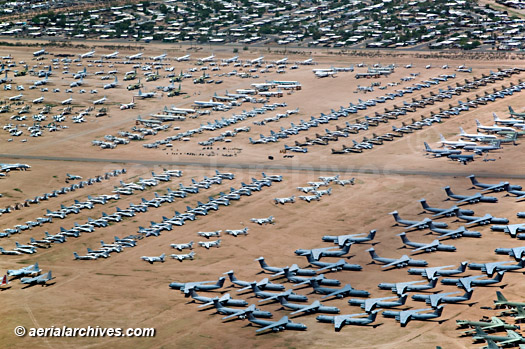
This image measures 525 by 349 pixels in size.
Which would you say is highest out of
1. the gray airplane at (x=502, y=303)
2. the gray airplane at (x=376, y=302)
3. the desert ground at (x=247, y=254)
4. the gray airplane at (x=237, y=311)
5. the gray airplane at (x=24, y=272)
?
the gray airplane at (x=502, y=303)

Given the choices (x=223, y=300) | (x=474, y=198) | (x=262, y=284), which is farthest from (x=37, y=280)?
(x=474, y=198)

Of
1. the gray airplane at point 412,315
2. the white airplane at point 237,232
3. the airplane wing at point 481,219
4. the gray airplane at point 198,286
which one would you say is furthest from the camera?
the white airplane at point 237,232

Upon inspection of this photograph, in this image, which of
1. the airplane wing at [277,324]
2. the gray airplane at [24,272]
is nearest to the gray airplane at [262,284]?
the airplane wing at [277,324]

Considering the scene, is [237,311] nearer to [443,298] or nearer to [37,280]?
[443,298]

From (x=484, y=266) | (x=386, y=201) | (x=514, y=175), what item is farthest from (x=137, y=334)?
(x=514, y=175)

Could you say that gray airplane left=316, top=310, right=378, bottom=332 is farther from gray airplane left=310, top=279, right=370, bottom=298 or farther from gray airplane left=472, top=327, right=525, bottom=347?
gray airplane left=472, top=327, right=525, bottom=347

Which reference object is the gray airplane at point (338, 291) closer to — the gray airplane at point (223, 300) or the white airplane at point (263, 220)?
the gray airplane at point (223, 300)

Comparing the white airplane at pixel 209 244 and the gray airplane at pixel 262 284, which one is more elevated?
the gray airplane at pixel 262 284
